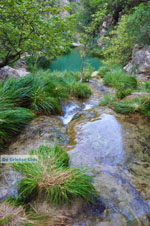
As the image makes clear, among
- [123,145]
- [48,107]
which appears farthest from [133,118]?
[48,107]

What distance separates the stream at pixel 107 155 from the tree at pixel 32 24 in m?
1.99

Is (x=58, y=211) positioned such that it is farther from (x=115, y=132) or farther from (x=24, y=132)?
(x=115, y=132)

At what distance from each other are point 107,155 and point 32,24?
329 centimetres

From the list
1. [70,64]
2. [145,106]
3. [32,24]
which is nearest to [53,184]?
[32,24]

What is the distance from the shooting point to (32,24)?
333cm

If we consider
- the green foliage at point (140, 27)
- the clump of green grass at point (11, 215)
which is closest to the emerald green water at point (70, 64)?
the green foliage at point (140, 27)

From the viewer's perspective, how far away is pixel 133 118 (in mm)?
3967

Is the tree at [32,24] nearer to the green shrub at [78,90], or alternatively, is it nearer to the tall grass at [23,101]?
the tall grass at [23,101]

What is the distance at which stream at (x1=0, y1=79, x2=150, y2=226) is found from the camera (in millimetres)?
1692

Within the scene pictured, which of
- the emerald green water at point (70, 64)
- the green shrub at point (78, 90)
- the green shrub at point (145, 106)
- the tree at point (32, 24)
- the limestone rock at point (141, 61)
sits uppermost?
the tree at point (32, 24)

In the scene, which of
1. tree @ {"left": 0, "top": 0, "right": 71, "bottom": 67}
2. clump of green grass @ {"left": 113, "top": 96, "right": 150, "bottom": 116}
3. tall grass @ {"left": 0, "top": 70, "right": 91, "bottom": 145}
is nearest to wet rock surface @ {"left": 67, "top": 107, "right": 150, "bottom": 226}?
clump of green grass @ {"left": 113, "top": 96, "right": 150, "bottom": 116}

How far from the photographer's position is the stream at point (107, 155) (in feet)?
5.55

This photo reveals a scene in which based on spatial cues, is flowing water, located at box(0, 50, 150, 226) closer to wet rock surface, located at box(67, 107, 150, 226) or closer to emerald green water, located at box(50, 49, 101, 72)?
wet rock surface, located at box(67, 107, 150, 226)

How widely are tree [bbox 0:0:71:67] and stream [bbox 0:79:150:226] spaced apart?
1.99m
